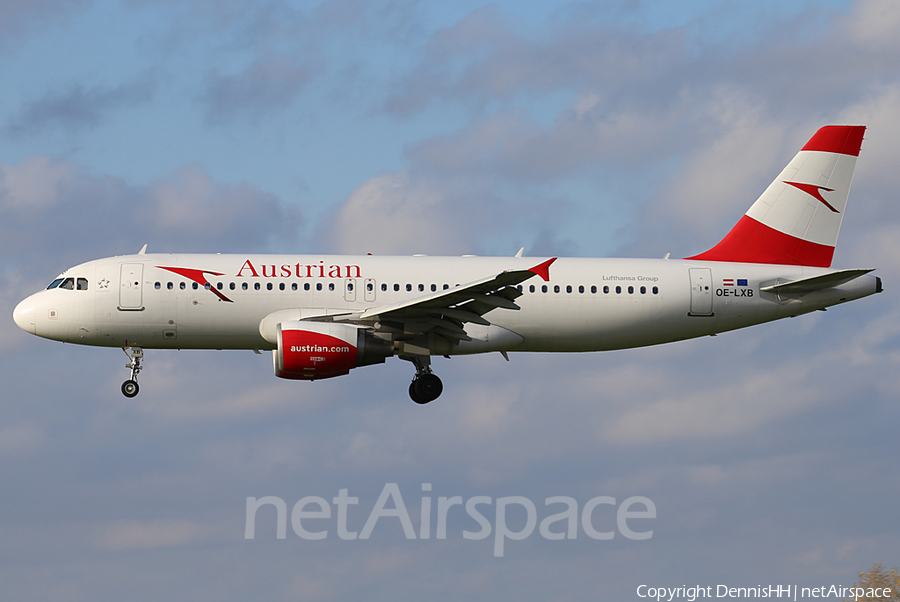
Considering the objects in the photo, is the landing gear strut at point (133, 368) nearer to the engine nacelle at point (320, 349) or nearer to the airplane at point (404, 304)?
the airplane at point (404, 304)

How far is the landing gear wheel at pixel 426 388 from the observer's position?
117ft

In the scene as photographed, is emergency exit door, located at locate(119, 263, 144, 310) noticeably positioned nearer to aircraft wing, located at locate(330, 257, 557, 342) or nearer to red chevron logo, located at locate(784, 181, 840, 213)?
aircraft wing, located at locate(330, 257, 557, 342)

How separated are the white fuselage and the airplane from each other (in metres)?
0.03

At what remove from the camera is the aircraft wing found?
31812mm

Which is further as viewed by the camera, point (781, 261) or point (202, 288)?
point (781, 261)

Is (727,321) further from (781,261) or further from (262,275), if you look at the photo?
(262,275)

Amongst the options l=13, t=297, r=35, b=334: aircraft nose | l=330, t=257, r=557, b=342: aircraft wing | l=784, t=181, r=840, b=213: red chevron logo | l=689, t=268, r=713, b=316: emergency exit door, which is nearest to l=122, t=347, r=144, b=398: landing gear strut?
l=13, t=297, r=35, b=334: aircraft nose

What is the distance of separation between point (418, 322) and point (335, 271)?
3.20 metres

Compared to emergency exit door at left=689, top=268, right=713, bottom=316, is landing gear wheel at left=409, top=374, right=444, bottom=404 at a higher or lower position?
lower

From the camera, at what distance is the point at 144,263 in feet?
115

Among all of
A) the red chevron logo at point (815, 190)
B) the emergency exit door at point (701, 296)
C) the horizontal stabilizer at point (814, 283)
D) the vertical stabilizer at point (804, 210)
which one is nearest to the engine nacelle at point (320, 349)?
the emergency exit door at point (701, 296)

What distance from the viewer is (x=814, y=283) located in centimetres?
3616

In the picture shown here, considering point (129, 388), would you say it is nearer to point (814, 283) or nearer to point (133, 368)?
point (133, 368)

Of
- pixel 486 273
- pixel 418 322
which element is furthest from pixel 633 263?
pixel 418 322
